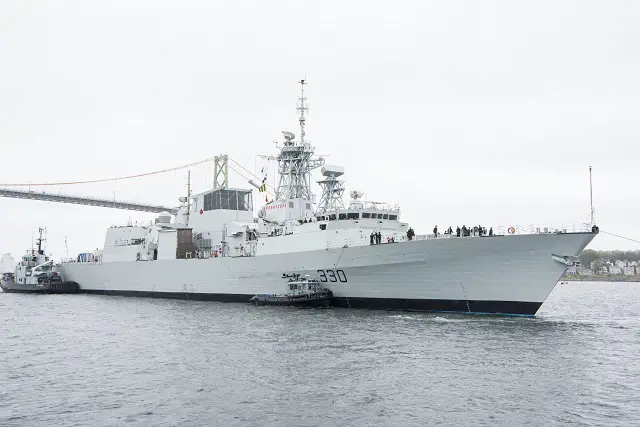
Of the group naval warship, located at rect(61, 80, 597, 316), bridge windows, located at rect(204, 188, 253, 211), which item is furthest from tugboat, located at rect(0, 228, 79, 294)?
bridge windows, located at rect(204, 188, 253, 211)

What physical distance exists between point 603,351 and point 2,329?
23254mm

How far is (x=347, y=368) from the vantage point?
1498 centimetres

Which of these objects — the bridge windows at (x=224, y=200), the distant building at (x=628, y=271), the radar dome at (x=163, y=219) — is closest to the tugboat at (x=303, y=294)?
the bridge windows at (x=224, y=200)

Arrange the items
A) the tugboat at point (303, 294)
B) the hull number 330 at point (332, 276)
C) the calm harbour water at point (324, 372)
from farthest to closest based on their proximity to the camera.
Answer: the tugboat at point (303, 294)
the hull number 330 at point (332, 276)
the calm harbour water at point (324, 372)

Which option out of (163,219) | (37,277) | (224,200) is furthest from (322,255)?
(37,277)

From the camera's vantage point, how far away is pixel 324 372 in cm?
1460

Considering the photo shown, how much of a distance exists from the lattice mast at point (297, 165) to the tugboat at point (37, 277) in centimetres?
2378

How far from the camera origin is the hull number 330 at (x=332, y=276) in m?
28.0

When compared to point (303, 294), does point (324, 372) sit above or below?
below

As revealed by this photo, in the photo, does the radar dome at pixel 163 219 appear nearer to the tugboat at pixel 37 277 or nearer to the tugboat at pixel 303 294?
the tugboat at pixel 37 277

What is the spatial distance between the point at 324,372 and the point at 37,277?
44245mm

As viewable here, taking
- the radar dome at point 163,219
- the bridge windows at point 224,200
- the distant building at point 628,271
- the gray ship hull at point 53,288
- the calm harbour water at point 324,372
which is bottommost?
the calm harbour water at point 324,372

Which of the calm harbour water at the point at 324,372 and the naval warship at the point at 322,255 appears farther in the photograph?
the naval warship at the point at 322,255

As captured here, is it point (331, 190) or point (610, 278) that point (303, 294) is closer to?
point (331, 190)
